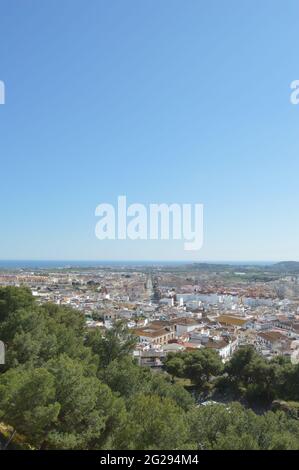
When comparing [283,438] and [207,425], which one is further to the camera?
[207,425]

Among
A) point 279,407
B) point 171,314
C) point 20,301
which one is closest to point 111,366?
point 20,301

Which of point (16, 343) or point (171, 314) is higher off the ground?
point (16, 343)

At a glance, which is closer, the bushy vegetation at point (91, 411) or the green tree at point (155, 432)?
the green tree at point (155, 432)

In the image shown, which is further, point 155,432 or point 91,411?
point 91,411

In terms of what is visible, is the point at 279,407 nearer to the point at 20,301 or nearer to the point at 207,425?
the point at 207,425

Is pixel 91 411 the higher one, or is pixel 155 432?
pixel 155 432

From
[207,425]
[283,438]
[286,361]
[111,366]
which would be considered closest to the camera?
[283,438]

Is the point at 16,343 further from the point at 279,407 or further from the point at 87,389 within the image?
the point at 279,407

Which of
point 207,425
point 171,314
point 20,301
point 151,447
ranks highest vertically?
point 20,301

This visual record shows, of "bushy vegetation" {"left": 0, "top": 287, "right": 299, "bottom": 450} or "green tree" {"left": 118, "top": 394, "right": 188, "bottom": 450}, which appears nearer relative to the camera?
"green tree" {"left": 118, "top": 394, "right": 188, "bottom": 450}

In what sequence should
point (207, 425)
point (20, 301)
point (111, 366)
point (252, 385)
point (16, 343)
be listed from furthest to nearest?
point (252, 385), point (20, 301), point (111, 366), point (16, 343), point (207, 425)
